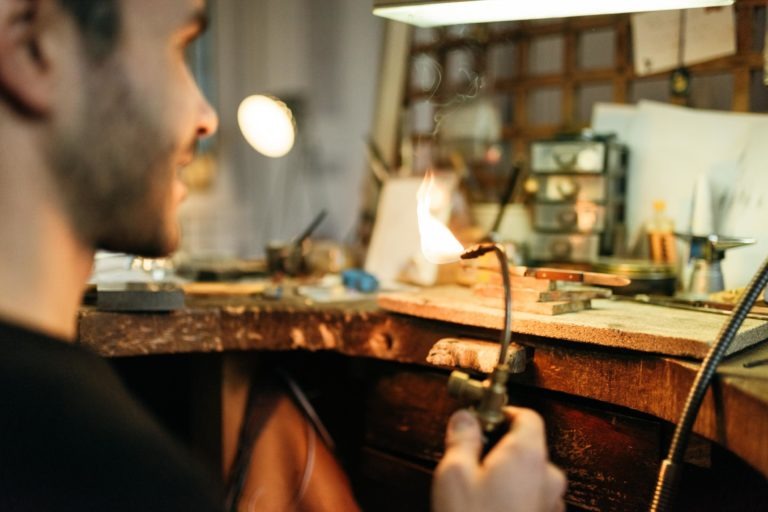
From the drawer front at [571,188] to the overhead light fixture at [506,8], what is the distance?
55 cm

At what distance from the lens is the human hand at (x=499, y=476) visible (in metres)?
0.88

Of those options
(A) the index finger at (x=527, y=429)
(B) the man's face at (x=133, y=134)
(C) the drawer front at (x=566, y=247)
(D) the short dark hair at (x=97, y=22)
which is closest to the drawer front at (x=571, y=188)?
(C) the drawer front at (x=566, y=247)

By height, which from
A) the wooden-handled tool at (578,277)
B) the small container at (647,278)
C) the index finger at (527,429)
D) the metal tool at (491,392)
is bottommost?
the index finger at (527,429)

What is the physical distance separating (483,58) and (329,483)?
1661mm

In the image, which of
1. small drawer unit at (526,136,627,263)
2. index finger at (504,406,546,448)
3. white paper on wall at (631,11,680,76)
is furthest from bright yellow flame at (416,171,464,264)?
white paper on wall at (631,11,680,76)

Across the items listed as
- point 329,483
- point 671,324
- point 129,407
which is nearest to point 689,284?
point 671,324

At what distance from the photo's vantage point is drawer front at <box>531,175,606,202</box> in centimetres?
201

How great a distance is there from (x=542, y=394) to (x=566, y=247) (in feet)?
2.56

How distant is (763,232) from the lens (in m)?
1.74

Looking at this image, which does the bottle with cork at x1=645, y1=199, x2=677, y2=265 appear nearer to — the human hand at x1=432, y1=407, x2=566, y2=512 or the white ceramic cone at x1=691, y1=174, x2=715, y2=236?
the white ceramic cone at x1=691, y1=174, x2=715, y2=236

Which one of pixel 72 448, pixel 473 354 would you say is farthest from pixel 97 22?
pixel 473 354

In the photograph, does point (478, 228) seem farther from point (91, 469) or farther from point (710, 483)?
point (91, 469)

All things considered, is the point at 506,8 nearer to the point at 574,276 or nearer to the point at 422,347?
the point at 574,276

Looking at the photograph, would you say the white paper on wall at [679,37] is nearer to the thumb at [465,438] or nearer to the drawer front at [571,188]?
the drawer front at [571,188]
